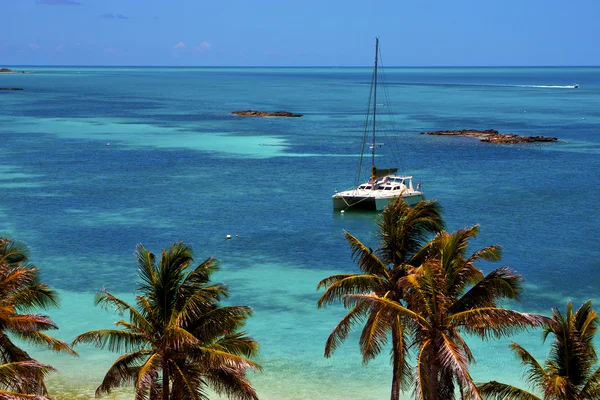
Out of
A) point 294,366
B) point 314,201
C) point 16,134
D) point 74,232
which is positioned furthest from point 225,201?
point 16,134

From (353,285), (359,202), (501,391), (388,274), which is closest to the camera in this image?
(501,391)

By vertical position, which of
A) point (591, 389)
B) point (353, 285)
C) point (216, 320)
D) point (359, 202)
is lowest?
point (359, 202)

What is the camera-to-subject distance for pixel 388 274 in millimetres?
22141

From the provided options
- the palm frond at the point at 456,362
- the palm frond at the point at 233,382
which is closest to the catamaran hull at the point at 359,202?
the palm frond at the point at 233,382

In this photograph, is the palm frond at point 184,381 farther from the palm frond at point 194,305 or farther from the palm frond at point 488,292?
the palm frond at point 488,292

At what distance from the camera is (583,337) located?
61.7ft

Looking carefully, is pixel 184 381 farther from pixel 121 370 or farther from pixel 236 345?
pixel 121 370

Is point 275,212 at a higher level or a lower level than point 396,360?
lower

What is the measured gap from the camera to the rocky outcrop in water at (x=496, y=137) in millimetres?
107562

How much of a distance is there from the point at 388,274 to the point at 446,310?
110 inches

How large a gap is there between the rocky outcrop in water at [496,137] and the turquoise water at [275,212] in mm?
3010

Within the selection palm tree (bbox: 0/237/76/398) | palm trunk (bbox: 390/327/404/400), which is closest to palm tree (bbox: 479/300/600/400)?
palm trunk (bbox: 390/327/404/400)

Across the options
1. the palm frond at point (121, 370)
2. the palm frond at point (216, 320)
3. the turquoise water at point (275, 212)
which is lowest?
the turquoise water at point (275, 212)

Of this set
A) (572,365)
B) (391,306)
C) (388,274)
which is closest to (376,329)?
(391,306)
